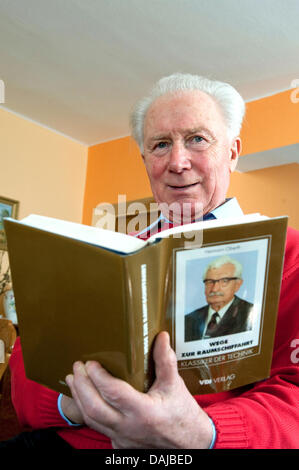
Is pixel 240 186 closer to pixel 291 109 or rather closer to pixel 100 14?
pixel 291 109

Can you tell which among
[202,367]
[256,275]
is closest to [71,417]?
[202,367]

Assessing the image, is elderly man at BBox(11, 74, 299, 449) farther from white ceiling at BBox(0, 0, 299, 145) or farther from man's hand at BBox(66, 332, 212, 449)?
white ceiling at BBox(0, 0, 299, 145)

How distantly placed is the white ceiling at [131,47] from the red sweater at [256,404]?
212cm

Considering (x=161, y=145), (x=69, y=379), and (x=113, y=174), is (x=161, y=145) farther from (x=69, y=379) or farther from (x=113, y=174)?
(x=113, y=174)

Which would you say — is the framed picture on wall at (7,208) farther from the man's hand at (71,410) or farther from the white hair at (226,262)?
the white hair at (226,262)

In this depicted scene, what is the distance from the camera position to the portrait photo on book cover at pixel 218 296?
61 centimetres

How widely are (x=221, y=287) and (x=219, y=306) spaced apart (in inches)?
1.1

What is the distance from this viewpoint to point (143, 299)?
1.80 ft

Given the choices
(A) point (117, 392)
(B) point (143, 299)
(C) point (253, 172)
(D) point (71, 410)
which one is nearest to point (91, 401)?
(A) point (117, 392)

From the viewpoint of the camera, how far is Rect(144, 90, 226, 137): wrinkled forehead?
3.67 feet

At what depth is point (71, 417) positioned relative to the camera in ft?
2.54

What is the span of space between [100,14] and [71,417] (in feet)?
8.24

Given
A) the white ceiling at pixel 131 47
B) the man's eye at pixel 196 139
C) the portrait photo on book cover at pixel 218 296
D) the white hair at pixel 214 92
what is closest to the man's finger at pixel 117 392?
the portrait photo on book cover at pixel 218 296

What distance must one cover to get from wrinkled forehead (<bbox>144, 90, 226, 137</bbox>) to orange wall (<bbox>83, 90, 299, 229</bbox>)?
2.28 metres
